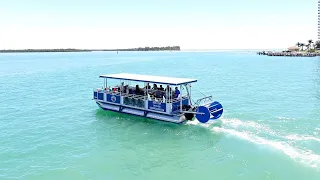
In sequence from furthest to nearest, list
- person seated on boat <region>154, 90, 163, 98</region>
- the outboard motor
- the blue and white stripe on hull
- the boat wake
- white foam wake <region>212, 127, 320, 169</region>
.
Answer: person seated on boat <region>154, 90, 163, 98</region>
the blue and white stripe on hull
the outboard motor
the boat wake
white foam wake <region>212, 127, 320, 169</region>

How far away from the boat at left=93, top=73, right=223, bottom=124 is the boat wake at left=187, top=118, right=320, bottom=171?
91 cm

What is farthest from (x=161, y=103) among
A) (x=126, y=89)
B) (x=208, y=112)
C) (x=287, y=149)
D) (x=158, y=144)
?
(x=287, y=149)

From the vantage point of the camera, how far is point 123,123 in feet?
68.9

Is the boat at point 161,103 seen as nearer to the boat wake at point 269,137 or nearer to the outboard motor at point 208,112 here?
the outboard motor at point 208,112

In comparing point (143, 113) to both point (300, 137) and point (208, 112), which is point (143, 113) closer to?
point (208, 112)

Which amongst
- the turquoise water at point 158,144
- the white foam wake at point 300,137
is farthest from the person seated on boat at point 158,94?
the white foam wake at point 300,137

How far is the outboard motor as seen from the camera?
19.3m

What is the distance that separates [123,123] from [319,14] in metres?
134

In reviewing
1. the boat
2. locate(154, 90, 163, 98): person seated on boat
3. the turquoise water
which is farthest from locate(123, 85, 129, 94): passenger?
locate(154, 90, 163, 98): person seated on boat

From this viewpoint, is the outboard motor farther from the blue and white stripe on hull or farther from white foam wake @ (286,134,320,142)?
white foam wake @ (286,134,320,142)

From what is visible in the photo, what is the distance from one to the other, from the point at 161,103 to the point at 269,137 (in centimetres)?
725

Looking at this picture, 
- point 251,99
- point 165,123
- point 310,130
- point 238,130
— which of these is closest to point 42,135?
point 165,123

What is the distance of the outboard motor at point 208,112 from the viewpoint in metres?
19.3

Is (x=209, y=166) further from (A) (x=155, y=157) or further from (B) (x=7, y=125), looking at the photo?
(B) (x=7, y=125)
